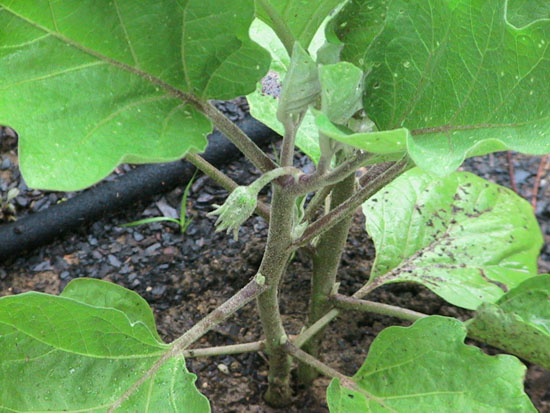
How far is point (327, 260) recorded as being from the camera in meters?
0.93

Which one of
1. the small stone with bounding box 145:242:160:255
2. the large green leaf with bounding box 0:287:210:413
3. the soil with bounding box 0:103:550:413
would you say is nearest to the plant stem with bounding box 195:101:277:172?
the large green leaf with bounding box 0:287:210:413

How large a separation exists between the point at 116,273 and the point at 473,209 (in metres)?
0.69

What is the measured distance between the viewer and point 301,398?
1.05 m

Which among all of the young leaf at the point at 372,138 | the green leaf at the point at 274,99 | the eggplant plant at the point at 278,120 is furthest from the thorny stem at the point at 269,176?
the green leaf at the point at 274,99

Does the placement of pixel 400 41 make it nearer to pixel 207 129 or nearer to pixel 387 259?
pixel 207 129

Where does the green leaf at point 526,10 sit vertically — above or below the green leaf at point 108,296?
above

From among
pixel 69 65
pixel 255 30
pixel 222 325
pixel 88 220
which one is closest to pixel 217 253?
pixel 222 325

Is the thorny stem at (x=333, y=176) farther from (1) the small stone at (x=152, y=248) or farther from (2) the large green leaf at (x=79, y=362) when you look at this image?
(1) the small stone at (x=152, y=248)

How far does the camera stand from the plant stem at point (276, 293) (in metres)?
0.65

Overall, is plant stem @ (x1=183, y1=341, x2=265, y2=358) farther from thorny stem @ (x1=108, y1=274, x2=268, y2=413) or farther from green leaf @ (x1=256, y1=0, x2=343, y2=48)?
green leaf @ (x1=256, y1=0, x2=343, y2=48)

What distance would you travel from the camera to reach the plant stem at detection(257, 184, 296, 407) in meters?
0.65

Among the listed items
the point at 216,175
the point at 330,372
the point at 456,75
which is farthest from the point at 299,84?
the point at 330,372

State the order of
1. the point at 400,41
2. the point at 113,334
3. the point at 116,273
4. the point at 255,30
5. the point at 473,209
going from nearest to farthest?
the point at 400,41 < the point at 113,334 < the point at 255,30 < the point at 473,209 < the point at 116,273

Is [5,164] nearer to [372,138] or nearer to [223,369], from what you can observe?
[223,369]
